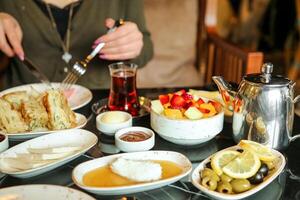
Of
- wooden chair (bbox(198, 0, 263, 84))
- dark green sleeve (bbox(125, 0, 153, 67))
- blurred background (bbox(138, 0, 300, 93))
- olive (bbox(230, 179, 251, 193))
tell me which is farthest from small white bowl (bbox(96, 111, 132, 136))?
blurred background (bbox(138, 0, 300, 93))

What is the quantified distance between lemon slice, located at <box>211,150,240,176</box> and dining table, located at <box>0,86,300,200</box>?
0.06 m

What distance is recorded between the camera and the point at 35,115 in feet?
3.33

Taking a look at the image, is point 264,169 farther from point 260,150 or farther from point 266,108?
point 266,108

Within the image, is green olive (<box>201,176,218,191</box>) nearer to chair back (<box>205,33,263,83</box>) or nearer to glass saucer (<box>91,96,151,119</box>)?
glass saucer (<box>91,96,151,119</box>)

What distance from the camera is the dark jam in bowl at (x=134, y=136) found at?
945mm

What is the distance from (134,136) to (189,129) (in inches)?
5.2

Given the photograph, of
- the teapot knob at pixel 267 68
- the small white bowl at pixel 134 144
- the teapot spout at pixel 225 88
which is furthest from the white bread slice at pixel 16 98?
the teapot knob at pixel 267 68

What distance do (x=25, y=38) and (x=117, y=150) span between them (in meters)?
0.89

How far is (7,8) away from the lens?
165 cm

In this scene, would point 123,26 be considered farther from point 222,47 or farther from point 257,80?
point 222,47

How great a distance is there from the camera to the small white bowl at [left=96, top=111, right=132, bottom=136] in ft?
3.31

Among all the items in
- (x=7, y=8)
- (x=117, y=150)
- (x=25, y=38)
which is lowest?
(x=117, y=150)

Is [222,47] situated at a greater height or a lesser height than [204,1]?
lesser

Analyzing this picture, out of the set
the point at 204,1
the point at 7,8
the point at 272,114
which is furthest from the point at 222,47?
the point at 272,114
